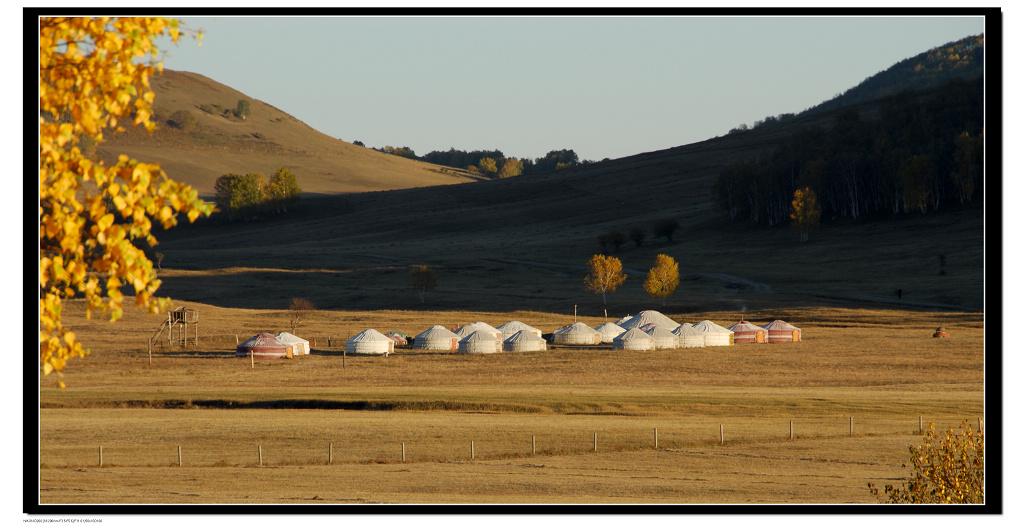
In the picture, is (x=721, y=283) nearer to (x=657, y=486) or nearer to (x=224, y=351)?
(x=224, y=351)

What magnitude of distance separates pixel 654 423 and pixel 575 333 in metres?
38.3

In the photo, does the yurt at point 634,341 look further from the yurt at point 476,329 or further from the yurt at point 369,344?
the yurt at point 369,344

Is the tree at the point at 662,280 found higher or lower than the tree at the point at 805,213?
lower

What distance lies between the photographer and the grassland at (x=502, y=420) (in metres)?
26.9

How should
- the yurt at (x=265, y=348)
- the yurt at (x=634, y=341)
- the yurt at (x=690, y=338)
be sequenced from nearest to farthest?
the yurt at (x=265, y=348) < the yurt at (x=634, y=341) < the yurt at (x=690, y=338)

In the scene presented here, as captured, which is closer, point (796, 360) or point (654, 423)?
point (654, 423)

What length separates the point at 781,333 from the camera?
259 ft

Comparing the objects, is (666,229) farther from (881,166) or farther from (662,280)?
(662,280)

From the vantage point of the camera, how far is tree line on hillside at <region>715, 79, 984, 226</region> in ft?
456

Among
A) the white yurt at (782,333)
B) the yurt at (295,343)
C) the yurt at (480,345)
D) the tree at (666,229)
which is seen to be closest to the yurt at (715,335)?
the white yurt at (782,333)

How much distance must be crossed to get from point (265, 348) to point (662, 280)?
50.2 metres

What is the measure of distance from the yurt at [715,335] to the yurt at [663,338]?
9.01ft

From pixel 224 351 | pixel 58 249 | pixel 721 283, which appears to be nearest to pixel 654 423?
pixel 58 249

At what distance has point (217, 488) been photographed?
26.1 m
